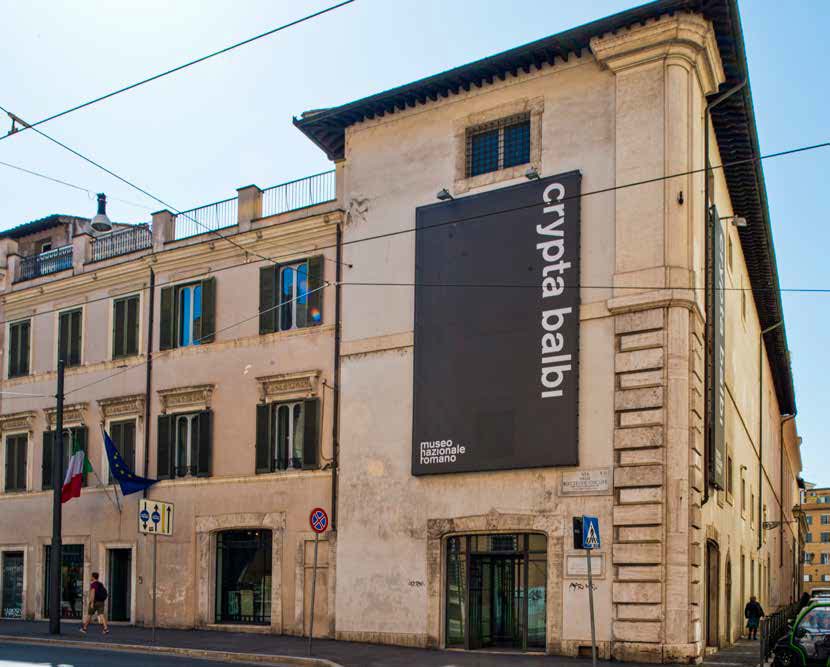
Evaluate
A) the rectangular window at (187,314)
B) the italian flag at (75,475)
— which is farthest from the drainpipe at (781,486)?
the italian flag at (75,475)

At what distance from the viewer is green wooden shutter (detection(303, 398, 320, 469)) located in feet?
86.5

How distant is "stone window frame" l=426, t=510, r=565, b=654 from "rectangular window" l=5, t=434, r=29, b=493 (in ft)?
51.7

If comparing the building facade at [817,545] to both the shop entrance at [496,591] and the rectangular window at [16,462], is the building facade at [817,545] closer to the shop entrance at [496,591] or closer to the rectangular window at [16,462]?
the rectangular window at [16,462]

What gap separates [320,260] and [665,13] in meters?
10.3

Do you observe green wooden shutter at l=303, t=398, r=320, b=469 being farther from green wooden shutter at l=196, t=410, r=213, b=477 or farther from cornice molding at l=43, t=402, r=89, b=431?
cornice molding at l=43, t=402, r=89, b=431

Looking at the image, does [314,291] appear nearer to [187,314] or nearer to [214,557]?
[187,314]

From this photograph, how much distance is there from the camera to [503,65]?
23.9 metres

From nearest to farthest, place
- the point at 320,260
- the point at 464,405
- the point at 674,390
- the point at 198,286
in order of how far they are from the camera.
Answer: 1. the point at 674,390
2. the point at 464,405
3. the point at 320,260
4. the point at 198,286

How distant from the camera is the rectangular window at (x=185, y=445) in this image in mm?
28500

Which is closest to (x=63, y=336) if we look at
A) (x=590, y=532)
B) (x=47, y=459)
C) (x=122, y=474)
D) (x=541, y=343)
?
(x=47, y=459)

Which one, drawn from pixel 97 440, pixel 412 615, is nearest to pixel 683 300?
pixel 412 615

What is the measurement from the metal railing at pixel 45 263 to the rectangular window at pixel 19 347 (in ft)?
5.17

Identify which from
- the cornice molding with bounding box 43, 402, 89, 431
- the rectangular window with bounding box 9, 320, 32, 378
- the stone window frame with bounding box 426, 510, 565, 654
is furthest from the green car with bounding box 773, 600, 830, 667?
the rectangular window with bounding box 9, 320, 32, 378

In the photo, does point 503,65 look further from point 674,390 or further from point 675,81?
point 674,390
